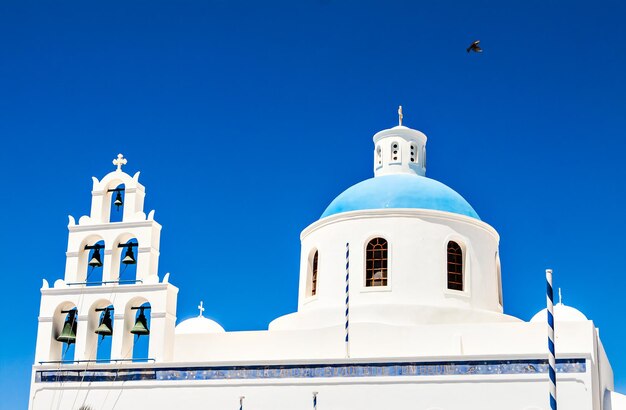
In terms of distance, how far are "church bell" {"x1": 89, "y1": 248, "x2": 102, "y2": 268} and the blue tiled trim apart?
94.3 inches

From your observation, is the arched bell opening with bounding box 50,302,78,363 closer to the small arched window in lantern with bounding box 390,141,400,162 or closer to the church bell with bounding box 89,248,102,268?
the church bell with bounding box 89,248,102,268

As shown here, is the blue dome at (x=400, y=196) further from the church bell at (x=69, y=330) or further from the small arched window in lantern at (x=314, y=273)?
the church bell at (x=69, y=330)

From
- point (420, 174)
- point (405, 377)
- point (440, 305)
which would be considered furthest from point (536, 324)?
point (420, 174)

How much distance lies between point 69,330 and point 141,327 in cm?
158

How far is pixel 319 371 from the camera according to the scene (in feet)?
61.8

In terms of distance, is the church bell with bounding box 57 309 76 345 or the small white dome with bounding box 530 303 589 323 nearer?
the church bell with bounding box 57 309 76 345

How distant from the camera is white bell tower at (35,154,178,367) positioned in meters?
20.2

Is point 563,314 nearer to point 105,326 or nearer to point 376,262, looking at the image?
point 376,262

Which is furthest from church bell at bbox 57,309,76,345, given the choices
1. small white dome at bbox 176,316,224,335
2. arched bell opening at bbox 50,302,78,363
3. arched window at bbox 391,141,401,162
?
arched window at bbox 391,141,401,162

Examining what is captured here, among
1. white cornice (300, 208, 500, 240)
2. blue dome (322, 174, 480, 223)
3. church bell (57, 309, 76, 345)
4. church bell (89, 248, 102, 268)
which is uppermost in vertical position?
blue dome (322, 174, 480, 223)

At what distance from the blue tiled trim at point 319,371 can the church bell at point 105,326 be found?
94 centimetres

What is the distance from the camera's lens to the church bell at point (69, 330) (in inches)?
811

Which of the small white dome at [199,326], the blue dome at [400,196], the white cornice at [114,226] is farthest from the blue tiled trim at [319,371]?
the small white dome at [199,326]

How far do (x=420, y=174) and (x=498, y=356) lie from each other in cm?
740
